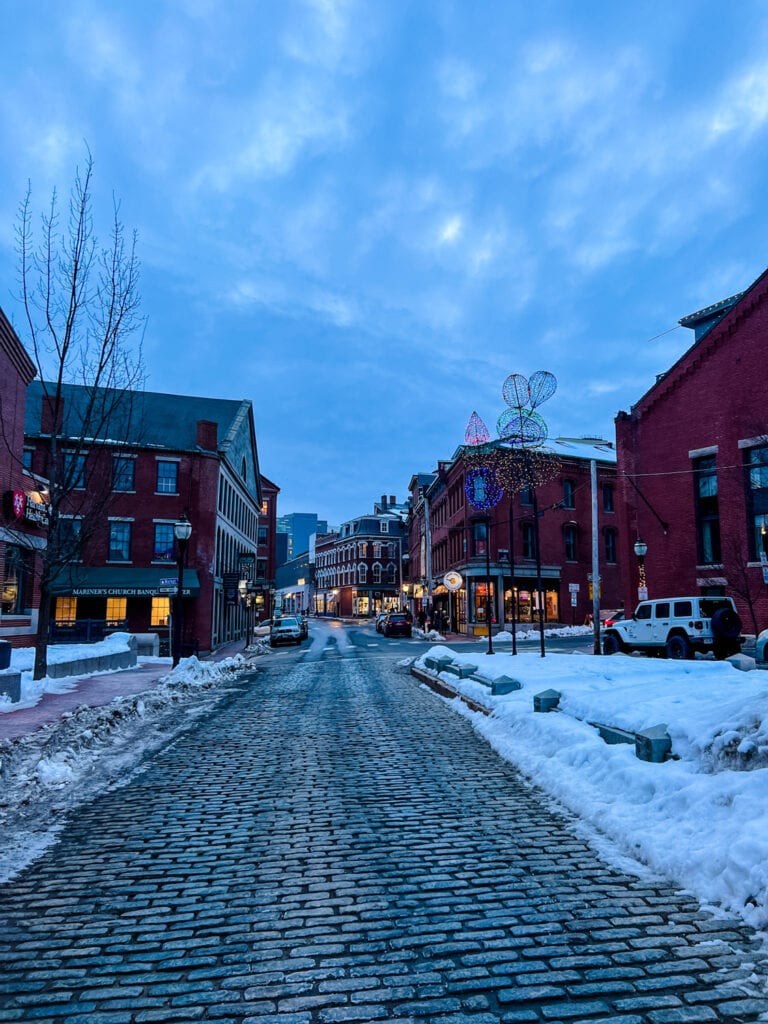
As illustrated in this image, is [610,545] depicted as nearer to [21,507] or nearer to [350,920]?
[21,507]

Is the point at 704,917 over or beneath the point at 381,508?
beneath

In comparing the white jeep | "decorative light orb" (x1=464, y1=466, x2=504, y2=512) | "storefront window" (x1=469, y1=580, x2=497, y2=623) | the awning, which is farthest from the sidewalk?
"storefront window" (x1=469, y1=580, x2=497, y2=623)

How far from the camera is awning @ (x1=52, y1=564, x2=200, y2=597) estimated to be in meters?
30.9

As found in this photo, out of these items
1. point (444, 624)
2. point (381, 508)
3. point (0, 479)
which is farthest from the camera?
point (381, 508)

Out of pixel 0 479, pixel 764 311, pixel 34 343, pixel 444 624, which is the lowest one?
pixel 444 624

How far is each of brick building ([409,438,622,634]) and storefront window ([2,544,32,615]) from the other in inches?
1021

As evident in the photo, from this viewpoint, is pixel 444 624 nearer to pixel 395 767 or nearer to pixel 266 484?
pixel 266 484

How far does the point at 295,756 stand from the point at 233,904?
4.50m

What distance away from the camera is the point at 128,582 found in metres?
31.7

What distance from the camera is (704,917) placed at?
12.7 ft

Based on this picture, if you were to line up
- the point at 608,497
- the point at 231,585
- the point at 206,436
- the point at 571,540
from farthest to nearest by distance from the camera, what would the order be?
the point at 608,497 → the point at 571,540 → the point at 231,585 → the point at 206,436

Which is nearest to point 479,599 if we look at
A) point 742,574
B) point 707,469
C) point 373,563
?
point 707,469

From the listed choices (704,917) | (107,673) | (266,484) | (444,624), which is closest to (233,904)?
(704,917)

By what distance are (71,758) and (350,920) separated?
5556 millimetres
